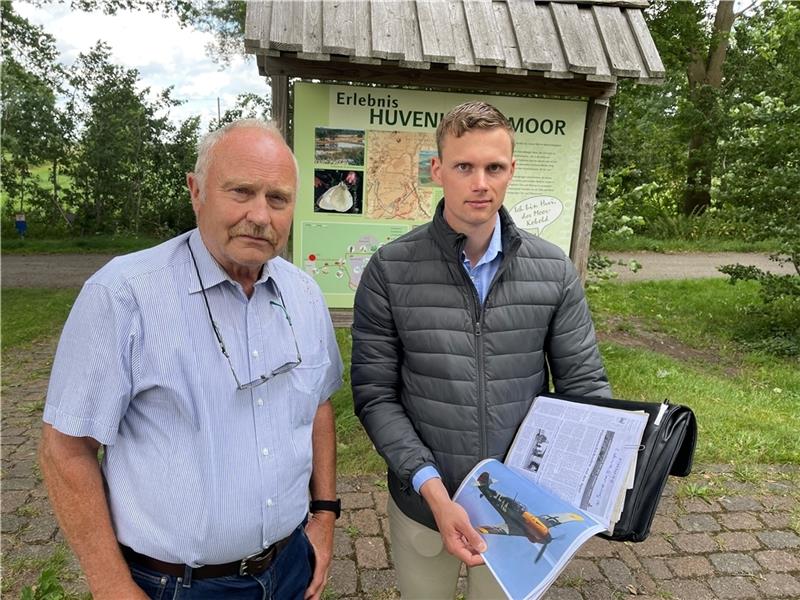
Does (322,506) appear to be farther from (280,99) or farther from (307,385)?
(280,99)

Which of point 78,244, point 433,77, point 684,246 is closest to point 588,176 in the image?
point 433,77

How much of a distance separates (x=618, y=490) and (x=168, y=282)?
4.23ft

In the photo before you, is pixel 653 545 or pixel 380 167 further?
pixel 380 167

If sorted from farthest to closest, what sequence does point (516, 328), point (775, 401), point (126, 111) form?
point (126, 111) < point (775, 401) < point (516, 328)

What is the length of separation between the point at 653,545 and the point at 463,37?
3090mm

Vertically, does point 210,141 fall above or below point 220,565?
above

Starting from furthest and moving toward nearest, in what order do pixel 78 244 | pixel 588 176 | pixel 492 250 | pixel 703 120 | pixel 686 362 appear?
pixel 703 120, pixel 78 244, pixel 686 362, pixel 588 176, pixel 492 250

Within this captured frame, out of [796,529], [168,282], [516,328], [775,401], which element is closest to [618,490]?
[516,328]

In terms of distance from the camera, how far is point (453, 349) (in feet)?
5.99

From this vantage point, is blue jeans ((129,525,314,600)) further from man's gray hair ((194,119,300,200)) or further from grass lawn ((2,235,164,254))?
grass lawn ((2,235,164,254))

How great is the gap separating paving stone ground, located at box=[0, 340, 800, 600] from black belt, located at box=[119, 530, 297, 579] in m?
1.34

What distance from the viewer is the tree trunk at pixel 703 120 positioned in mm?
15260

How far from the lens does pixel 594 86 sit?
3615mm

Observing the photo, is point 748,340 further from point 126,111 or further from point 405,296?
point 126,111
